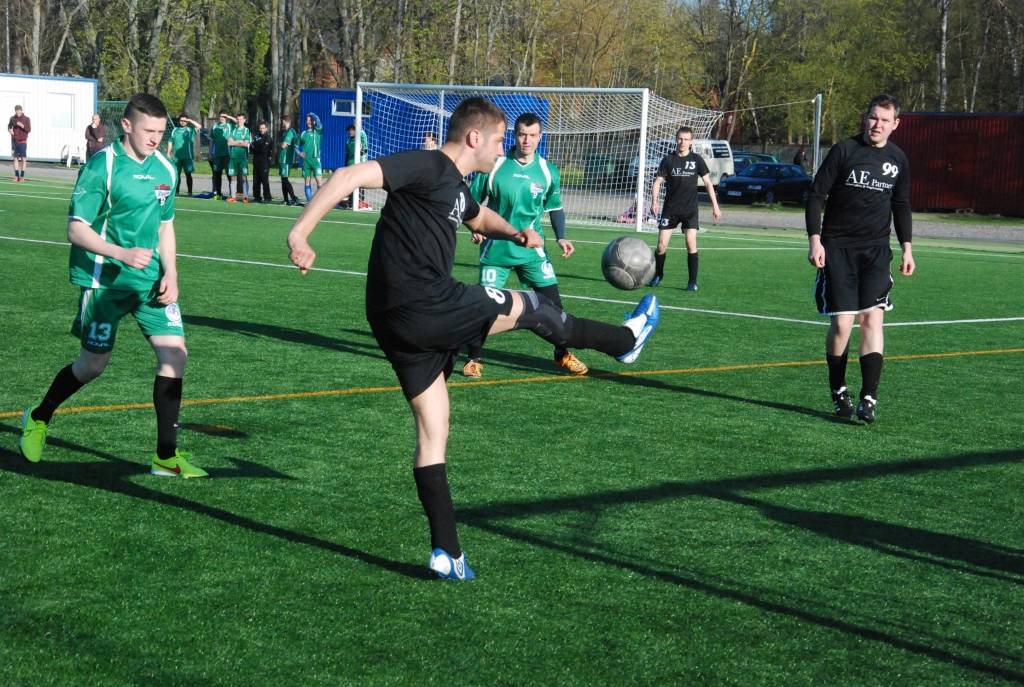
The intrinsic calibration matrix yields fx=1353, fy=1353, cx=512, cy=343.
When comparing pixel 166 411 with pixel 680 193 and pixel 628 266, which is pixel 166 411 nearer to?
pixel 628 266

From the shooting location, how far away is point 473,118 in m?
5.11

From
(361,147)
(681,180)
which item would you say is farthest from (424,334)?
(361,147)

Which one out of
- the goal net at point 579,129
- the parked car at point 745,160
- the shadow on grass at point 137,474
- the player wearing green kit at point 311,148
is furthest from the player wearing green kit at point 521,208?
the parked car at point 745,160

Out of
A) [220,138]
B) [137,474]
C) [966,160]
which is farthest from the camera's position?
[966,160]

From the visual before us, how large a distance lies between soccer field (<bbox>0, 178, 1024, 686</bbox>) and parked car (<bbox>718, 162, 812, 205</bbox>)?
109 feet

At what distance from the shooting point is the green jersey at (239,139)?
32.9m

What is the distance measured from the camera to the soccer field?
4.48m

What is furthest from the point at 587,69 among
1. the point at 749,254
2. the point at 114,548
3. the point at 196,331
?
the point at 114,548

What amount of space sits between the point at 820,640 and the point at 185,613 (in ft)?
7.28

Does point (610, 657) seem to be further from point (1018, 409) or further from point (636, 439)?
point (1018, 409)

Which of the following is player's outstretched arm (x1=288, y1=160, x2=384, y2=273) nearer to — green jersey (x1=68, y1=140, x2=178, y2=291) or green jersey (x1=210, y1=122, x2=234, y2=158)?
green jersey (x1=68, y1=140, x2=178, y2=291)

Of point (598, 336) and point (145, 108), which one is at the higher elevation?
point (145, 108)

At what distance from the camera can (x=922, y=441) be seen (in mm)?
8250

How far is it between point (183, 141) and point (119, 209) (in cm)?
2817
